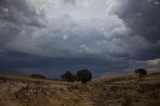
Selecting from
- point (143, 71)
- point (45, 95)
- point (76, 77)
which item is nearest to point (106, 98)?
point (45, 95)

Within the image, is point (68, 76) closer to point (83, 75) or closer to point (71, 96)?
point (83, 75)

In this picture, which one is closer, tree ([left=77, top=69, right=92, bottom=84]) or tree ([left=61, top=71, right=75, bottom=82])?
tree ([left=77, top=69, right=92, bottom=84])

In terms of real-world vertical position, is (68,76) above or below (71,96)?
above

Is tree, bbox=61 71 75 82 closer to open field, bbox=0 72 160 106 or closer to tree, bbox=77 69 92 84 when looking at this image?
tree, bbox=77 69 92 84

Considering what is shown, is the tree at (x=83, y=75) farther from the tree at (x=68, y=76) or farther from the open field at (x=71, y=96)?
the open field at (x=71, y=96)

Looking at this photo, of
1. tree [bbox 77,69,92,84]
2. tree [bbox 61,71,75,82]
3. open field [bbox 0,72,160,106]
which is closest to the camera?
open field [bbox 0,72,160,106]

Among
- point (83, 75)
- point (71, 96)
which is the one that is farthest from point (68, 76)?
point (71, 96)

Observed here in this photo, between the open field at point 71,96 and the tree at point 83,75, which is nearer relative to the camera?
the open field at point 71,96

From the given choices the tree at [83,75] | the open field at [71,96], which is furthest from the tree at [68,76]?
the open field at [71,96]

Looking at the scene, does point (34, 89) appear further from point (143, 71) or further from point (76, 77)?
point (143, 71)

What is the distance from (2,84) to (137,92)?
23415mm

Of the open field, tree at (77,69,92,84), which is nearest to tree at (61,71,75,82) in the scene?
tree at (77,69,92,84)

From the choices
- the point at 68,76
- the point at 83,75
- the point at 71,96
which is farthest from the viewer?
the point at 68,76

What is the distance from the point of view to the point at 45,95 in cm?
4603
